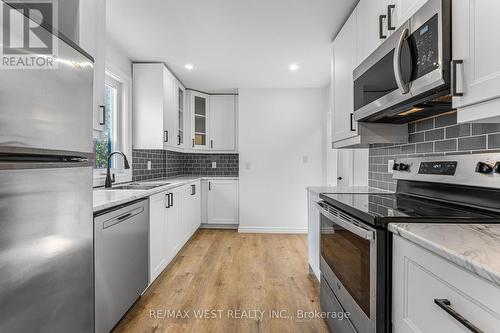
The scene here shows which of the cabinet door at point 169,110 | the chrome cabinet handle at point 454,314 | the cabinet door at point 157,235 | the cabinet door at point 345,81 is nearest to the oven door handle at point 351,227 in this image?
the chrome cabinet handle at point 454,314

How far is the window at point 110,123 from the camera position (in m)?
2.82

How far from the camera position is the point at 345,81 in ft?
7.61

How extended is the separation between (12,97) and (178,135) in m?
3.16

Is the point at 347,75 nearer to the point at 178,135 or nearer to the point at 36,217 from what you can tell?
the point at 36,217

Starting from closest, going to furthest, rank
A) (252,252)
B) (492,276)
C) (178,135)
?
(492,276), (252,252), (178,135)

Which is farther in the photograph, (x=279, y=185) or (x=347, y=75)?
(x=279, y=185)

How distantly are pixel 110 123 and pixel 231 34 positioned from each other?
5.34 ft

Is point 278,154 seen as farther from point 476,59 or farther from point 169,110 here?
point 476,59

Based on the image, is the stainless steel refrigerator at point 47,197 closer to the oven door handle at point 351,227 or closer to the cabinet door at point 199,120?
the oven door handle at point 351,227

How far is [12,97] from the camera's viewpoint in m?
0.83

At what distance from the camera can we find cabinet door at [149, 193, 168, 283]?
2398mm

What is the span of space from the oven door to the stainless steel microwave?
632mm

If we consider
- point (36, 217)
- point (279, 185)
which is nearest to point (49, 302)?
point (36, 217)

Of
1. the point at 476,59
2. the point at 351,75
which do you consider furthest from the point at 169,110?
the point at 476,59
